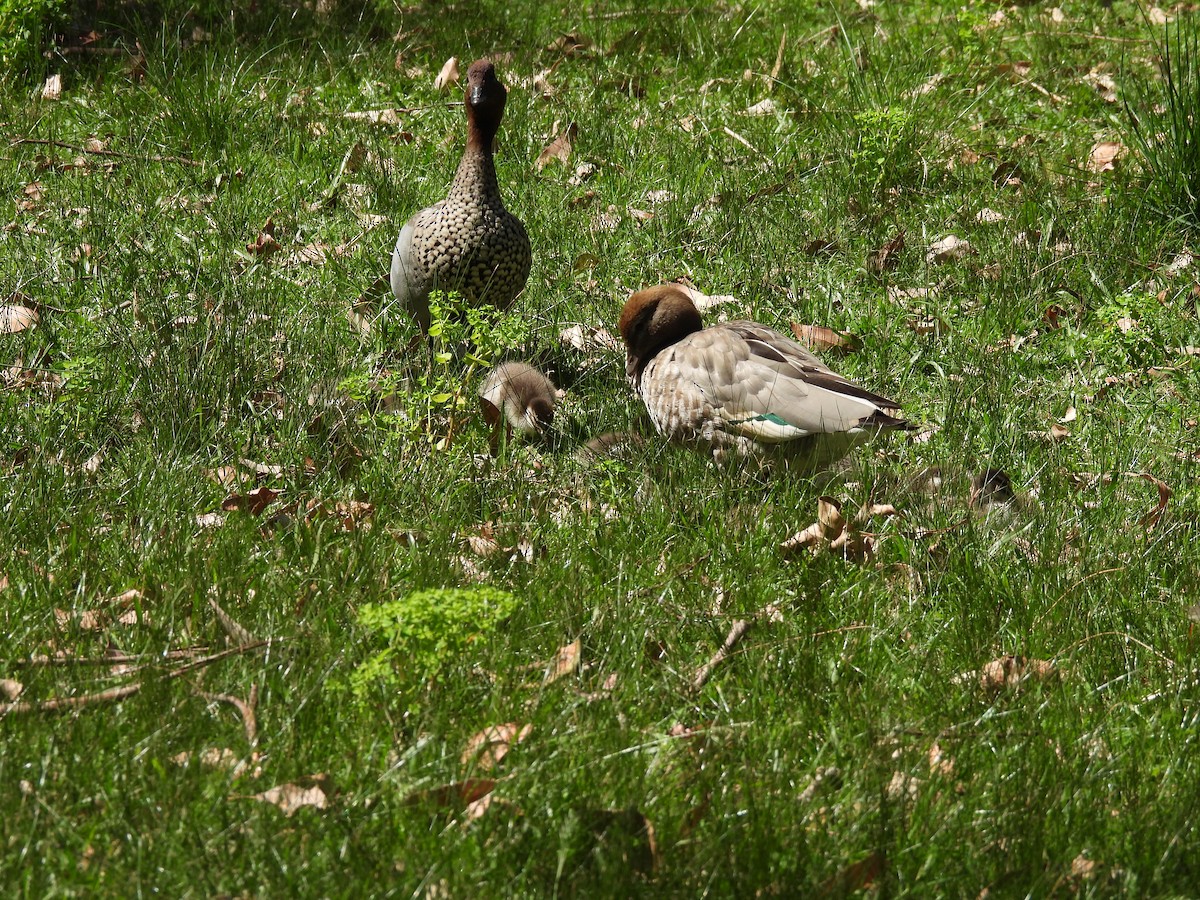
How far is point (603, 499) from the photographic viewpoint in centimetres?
446

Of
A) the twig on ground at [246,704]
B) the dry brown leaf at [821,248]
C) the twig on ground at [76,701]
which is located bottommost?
the twig on ground at [76,701]

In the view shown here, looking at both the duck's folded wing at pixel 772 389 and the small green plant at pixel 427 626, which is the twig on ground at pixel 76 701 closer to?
the small green plant at pixel 427 626

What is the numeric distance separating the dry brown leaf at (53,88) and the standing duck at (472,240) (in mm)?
3377

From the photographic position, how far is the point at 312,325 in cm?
540

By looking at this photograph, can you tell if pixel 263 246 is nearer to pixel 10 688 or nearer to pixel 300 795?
pixel 10 688

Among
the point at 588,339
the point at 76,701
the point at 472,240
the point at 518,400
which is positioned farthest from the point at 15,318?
the point at 76,701

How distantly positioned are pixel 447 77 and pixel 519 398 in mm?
3749

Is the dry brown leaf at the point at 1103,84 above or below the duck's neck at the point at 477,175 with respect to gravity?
above

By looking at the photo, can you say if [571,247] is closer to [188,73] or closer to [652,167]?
[652,167]

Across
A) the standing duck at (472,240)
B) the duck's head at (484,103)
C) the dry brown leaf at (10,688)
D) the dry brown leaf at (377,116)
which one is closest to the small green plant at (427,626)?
→ the dry brown leaf at (10,688)

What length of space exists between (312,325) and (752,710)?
293 cm

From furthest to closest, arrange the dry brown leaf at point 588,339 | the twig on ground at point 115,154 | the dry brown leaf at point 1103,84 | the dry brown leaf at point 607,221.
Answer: the dry brown leaf at point 1103,84 < the twig on ground at point 115,154 < the dry brown leaf at point 607,221 < the dry brown leaf at point 588,339

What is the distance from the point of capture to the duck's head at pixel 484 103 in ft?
18.0

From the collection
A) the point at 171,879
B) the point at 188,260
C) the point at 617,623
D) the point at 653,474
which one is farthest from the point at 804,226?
the point at 171,879
